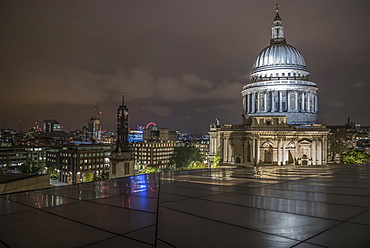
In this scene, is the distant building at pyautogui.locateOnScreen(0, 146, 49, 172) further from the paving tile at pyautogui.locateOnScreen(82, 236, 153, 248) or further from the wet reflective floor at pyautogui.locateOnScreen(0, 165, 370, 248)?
the paving tile at pyautogui.locateOnScreen(82, 236, 153, 248)

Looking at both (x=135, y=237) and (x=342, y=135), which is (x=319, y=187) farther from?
(x=342, y=135)

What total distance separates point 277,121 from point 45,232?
70.8 metres

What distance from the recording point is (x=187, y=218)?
7906 mm

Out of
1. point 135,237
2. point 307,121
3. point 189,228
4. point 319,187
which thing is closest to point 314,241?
point 189,228

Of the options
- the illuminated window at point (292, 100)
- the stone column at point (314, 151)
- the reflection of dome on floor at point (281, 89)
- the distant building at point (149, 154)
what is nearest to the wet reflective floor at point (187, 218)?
the stone column at point (314, 151)

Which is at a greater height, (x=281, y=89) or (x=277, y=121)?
(x=281, y=89)

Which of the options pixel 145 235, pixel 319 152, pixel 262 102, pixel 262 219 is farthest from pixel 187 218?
pixel 262 102

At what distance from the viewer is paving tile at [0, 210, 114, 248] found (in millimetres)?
6071

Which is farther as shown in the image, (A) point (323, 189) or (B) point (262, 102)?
(B) point (262, 102)

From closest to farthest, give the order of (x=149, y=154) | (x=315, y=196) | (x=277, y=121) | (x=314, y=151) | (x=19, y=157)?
1. (x=315, y=196)
2. (x=314, y=151)
3. (x=277, y=121)
4. (x=19, y=157)
5. (x=149, y=154)

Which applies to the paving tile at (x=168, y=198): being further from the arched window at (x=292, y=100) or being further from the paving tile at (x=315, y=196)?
the arched window at (x=292, y=100)

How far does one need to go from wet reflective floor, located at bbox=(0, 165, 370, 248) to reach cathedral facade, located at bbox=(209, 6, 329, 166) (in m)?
61.7

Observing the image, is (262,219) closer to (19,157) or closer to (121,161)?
(121,161)

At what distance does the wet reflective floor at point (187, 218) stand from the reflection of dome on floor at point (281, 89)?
84.7 meters
